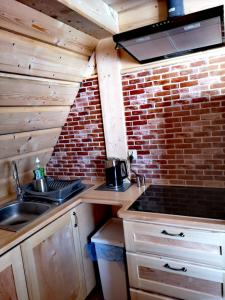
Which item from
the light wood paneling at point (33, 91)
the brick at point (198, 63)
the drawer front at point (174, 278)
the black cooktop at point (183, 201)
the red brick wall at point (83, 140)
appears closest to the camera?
the drawer front at point (174, 278)

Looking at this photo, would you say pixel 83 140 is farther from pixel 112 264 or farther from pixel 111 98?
pixel 112 264

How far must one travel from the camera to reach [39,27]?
5.11 ft

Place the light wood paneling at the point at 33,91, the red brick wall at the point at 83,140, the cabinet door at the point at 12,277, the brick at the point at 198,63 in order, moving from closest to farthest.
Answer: the cabinet door at the point at 12,277, the light wood paneling at the point at 33,91, the brick at the point at 198,63, the red brick wall at the point at 83,140

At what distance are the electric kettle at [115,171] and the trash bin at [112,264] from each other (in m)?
0.45

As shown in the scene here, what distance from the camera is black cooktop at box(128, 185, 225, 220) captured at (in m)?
1.55

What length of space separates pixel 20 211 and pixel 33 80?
1.08 metres

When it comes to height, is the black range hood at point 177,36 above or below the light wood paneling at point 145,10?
below

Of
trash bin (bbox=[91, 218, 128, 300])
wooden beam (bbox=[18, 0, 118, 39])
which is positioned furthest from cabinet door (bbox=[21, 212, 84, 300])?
wooden beam (bbox=[18, 0, 118, 39])

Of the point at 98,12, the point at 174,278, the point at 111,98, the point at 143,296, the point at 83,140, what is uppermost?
the point at 98,12

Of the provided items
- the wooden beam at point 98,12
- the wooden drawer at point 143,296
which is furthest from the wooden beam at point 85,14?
the wooden drawer at point 143,296

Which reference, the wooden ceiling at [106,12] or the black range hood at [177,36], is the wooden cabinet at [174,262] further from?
the wooden ceiling at [106,12]

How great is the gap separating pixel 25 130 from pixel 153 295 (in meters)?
1.63

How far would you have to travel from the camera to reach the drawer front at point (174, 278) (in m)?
1.45

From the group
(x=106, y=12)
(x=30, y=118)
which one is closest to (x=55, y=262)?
(x=30, y=118)
